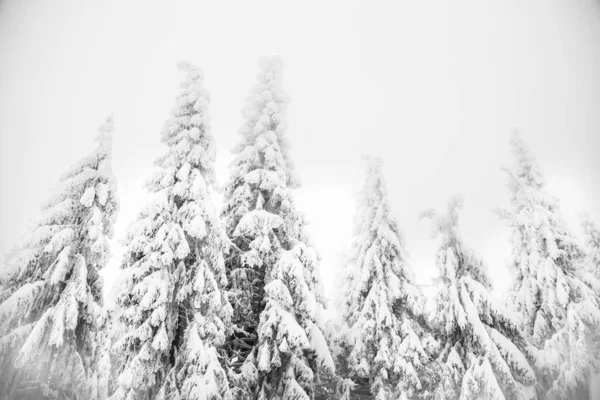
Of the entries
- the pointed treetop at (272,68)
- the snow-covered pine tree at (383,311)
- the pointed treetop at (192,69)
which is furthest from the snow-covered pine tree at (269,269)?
the snow-covered pine tree at (383,311)

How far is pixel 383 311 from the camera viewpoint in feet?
47.1

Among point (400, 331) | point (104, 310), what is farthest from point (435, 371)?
point (104, 310)

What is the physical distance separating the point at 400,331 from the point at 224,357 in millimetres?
7953

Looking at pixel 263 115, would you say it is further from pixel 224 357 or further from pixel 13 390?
pixel 13 390

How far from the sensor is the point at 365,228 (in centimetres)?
1711

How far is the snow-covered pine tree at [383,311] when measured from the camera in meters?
13.6

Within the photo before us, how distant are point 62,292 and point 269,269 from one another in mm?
7213

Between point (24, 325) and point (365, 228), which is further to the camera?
point (365, 228)

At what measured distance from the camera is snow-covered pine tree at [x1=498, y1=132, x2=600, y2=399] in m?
13.9

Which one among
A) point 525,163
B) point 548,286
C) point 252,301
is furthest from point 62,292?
point 525,163

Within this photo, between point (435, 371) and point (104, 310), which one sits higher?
point (104, 310)

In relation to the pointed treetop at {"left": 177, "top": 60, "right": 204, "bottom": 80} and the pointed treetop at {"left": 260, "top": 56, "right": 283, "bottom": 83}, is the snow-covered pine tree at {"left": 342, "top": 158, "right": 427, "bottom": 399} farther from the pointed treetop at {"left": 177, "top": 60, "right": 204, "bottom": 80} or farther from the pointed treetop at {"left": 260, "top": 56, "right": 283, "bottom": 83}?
the pointed treetop at {"left": 177, "top": 60, "right": 204, "bottom": 80}

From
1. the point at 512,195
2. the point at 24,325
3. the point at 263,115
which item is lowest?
the point at 24,325

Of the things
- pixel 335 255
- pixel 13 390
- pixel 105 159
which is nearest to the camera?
pixel 13 390
